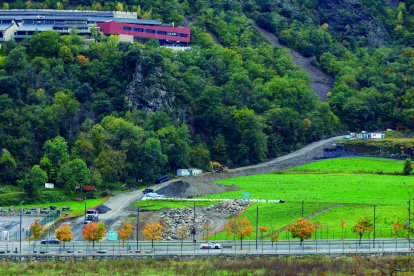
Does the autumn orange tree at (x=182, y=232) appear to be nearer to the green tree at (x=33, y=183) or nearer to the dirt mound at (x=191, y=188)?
the dirt mound at (x=191, y=188)

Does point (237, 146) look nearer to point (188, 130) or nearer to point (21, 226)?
point (188, 130)

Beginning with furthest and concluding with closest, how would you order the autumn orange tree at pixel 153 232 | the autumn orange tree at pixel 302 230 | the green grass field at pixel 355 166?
1. the green grass field at pixel 355 166
2. the autumn orange tree at pixel 153 232
3. the autumn orange tree at pixel 302 230

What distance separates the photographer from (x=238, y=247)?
390 ft

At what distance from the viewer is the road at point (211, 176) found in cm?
13439

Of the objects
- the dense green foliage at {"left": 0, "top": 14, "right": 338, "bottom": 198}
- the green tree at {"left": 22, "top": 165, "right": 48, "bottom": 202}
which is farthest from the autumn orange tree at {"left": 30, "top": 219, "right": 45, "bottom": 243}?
the dense green foliage at {"left": 0, "top": 14, "right": 338, "bottom": 198}

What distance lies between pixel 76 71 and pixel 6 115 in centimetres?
1748

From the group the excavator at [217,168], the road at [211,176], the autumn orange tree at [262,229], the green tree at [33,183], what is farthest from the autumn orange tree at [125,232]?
the excavator at [217,168]

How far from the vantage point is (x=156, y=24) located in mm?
195625

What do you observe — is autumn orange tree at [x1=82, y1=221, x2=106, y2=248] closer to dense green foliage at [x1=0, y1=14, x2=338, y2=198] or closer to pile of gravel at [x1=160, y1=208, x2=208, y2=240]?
pile of gravel at [x1=160, y1=208, x2=208, y2=240]

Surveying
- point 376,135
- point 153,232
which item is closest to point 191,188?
point 153,232

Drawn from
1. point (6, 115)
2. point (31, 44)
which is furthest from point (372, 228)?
point (31, 44)

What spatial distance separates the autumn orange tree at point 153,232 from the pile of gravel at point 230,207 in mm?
17711

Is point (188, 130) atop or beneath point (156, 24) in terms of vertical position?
beneath

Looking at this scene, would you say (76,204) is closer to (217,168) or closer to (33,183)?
(33,183)
